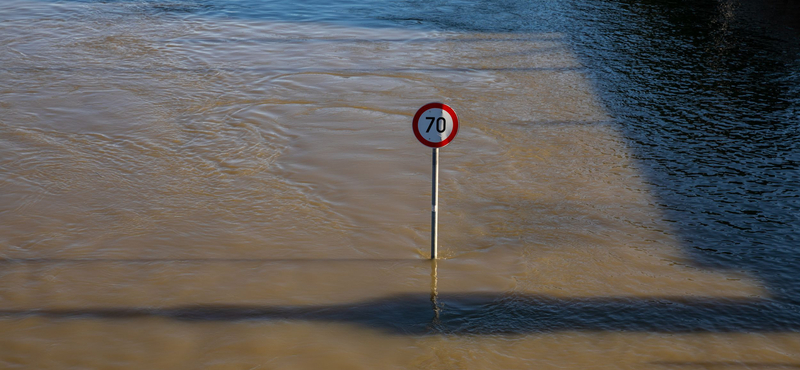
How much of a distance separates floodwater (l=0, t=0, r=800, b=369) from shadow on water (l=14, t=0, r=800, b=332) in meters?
0.04

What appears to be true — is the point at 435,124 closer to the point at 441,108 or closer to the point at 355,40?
the point at 441,108

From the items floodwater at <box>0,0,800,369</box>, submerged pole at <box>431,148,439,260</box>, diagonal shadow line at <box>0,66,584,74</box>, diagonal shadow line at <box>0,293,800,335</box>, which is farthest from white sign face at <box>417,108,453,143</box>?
diagonal shadow line at <box>0,66,584,74</box>

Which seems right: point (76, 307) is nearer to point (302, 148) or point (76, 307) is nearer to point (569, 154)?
point (302, 148)

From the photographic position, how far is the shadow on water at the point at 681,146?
5363mm

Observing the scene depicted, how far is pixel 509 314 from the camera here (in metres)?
5.41

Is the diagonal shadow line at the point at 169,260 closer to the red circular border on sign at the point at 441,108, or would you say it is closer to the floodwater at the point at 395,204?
the floodwater at the point at 395,204

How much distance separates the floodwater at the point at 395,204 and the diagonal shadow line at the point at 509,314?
0.07 ft

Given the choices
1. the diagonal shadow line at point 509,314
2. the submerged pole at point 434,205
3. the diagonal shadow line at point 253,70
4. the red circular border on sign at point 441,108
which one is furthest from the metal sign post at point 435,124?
the diagonal shadow line at point 253,70

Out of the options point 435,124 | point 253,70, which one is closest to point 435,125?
point 435,124

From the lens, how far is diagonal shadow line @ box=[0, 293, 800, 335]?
524 cm

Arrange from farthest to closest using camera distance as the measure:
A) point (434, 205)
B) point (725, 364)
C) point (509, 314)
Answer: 1. point (434, 205)
2. point (509, 314)
3. point (725, 364)

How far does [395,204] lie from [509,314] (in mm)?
2223

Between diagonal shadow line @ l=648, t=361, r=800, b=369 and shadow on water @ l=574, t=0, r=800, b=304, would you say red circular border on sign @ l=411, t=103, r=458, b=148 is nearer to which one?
diagonal shadow line @ l=648, t=361, r=800, b=369

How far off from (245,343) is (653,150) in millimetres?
5832
